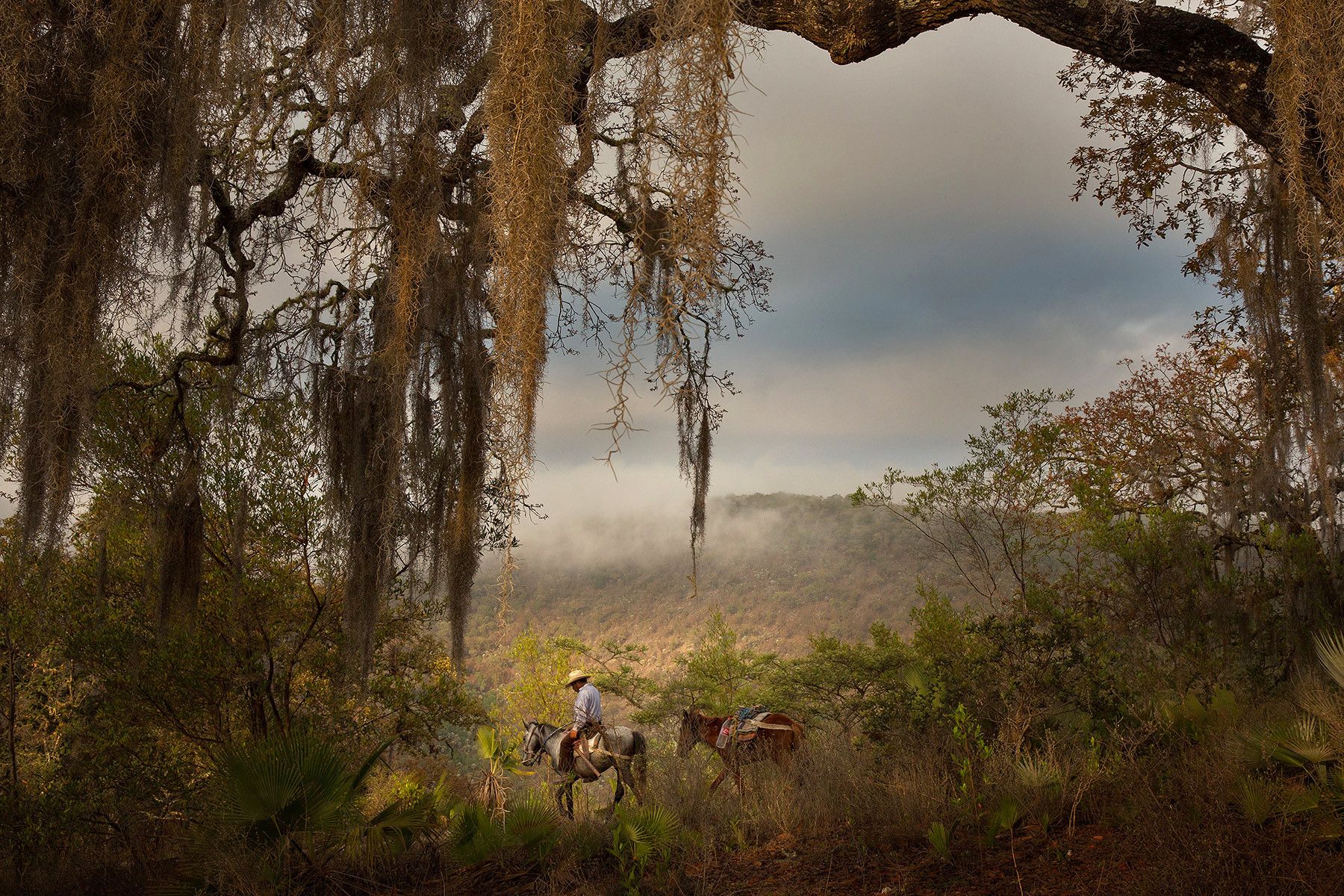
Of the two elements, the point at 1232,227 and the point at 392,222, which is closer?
the point at 392,222

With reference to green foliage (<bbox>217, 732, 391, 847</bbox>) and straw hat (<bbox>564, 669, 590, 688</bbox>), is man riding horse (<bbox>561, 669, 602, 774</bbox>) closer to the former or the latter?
straw hat (<bbox>564, 669, 590, 688</bbox>)

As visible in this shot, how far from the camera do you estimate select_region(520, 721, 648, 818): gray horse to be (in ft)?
25.8

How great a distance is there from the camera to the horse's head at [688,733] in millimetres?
8221

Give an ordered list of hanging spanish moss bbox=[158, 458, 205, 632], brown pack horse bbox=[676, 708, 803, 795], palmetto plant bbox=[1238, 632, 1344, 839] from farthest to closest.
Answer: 1. brown pack horse bbox=[676, 708, 803, 795]
2. hanging spanish moss bbox=[158, 458, 205, 632]
3. palmetto plant bbox=[1238, 632, 1344, 839]

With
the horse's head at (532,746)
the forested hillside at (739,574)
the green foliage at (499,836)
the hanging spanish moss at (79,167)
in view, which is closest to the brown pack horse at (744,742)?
the horse's head at (532,746)

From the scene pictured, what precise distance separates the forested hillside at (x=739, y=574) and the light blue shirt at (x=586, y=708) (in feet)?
89.5

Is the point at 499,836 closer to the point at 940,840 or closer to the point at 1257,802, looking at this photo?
the point at 940,840

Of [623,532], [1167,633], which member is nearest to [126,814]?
[1167,633]

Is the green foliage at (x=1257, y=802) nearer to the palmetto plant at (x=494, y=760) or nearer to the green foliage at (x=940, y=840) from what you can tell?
the green foliage at (x=940, y=840)

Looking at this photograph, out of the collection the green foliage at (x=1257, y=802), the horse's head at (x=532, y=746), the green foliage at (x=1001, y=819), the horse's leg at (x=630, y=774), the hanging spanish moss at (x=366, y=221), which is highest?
the hanging spanish moss at (x=366, y=221)

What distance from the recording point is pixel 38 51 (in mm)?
4105

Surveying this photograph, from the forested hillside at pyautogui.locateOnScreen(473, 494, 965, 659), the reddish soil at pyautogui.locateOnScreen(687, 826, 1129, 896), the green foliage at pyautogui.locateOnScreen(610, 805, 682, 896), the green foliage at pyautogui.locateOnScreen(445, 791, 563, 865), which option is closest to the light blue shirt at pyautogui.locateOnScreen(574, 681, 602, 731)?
the green foliage at pyautogui.locateOnScreen(445, 791, 563, 865)

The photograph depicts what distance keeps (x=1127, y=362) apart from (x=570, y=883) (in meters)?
11.0

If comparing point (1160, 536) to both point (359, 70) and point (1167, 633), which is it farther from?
point (359, 70)
